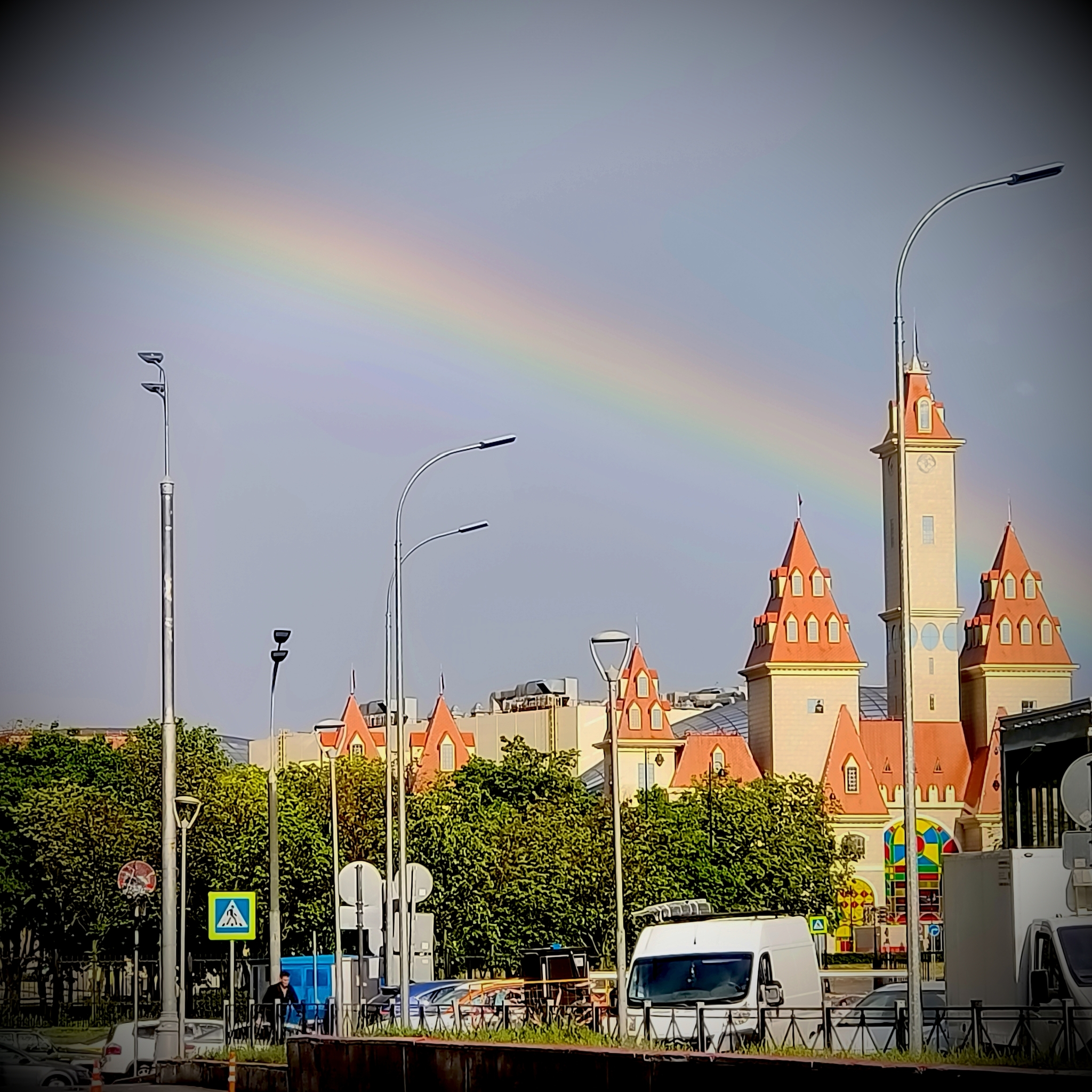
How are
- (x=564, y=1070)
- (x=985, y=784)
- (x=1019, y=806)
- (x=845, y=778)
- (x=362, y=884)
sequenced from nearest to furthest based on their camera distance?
(x=564, y=1070)
(x=1019, y=806)
(x=362, y=884)
(x=845, y=778)
(x=985, y=784)

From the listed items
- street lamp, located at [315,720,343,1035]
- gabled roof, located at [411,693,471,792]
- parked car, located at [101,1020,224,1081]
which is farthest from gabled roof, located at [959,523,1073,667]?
parked car, located at [101,1020,224,1081]

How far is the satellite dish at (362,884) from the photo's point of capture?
2964cm

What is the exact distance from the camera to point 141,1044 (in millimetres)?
35156

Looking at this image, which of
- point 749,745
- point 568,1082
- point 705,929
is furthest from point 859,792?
point 568,1082

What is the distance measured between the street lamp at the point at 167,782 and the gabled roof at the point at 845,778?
10147 centimetres

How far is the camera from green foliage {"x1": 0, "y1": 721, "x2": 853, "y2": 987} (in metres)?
66.0

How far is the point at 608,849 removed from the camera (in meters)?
75.8

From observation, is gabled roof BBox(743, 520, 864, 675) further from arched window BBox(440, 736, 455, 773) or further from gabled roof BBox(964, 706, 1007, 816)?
arched window BBox(440, 736, 455, 773)

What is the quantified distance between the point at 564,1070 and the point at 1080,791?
5.68 m

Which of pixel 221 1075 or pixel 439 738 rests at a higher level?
pixel 439 738

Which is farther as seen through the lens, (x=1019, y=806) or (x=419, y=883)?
(x=419, y=883)

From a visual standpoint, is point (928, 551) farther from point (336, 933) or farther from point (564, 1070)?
point (564, 1070)

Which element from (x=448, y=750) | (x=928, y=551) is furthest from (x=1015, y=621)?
(x=448, y=750)

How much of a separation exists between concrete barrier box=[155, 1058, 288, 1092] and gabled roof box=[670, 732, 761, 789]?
351 ft
